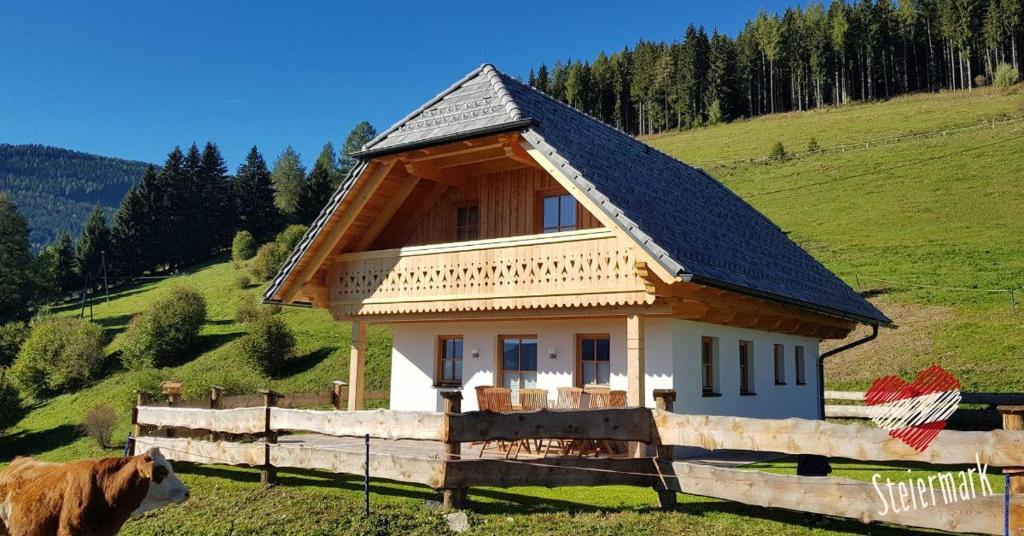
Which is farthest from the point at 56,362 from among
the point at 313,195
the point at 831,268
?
the point at 313,195

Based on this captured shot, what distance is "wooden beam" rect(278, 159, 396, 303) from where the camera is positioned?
16089 mm

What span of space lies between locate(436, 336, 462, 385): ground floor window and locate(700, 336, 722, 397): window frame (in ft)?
17.4

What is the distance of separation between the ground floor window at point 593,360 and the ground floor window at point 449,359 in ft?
10.3

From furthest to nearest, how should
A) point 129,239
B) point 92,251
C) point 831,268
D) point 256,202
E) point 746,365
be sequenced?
point 256,202 < point 129,239 < point 92,251 < point 831,268 < point 746,365

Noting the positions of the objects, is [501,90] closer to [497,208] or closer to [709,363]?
[497,208]

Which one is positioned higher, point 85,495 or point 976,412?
point 85,495

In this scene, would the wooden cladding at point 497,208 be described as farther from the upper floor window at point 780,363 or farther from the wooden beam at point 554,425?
the wooden beam at point 554,425

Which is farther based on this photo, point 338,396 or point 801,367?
point 801,367

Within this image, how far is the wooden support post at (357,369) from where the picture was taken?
17125 mm

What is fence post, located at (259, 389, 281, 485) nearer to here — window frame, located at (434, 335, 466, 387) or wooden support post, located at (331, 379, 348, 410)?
window frame, located at (434, 335, 466, 387)

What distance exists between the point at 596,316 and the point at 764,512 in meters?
6.27

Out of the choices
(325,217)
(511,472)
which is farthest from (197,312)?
(511,472)

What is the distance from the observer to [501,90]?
1572cm

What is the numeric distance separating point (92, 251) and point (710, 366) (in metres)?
68.9
